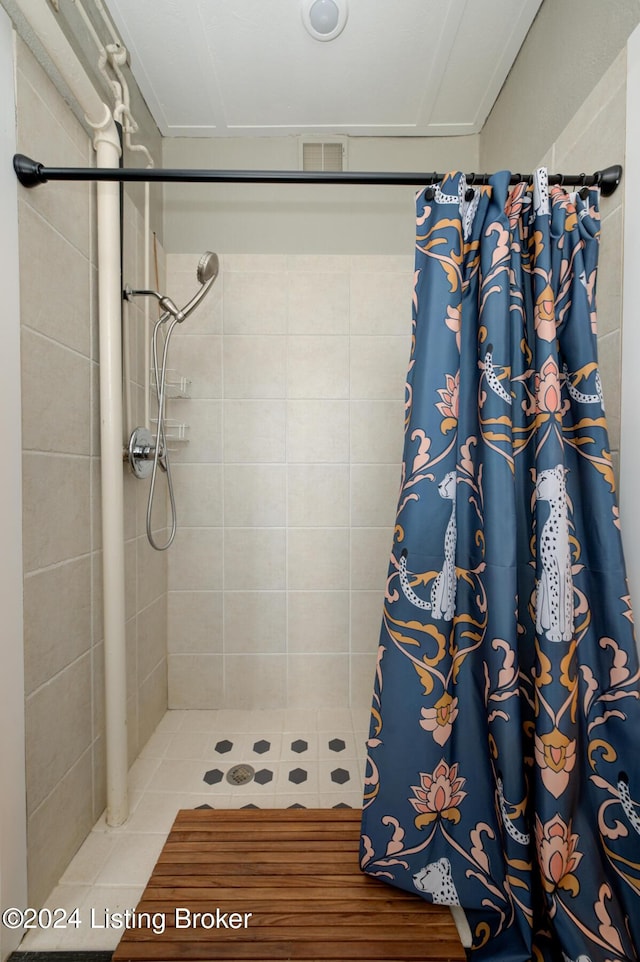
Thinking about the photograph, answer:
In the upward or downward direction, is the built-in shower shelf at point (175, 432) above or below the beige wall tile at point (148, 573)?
above

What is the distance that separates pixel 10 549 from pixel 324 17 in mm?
1709

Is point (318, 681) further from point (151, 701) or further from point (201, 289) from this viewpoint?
point (201, 289)

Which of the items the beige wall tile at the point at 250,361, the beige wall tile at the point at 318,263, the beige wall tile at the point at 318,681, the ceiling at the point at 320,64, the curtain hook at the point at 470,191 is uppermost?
the ceiling at the point at 320,64

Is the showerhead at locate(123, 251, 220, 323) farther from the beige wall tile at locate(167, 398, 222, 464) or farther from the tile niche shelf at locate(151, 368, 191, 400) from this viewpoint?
the beige wall tile at locate(167, 398, 222, 464)

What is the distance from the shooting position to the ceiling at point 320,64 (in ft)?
4.25

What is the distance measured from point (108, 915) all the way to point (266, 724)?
0.78 meters

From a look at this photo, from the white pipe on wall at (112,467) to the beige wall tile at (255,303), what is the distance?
615 mm

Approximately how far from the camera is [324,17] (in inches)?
51.0

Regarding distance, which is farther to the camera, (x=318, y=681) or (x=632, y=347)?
(x=318, y=681)

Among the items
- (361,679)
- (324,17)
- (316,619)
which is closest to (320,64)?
(324,17)

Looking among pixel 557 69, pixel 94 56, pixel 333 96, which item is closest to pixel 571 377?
pixel 557 69

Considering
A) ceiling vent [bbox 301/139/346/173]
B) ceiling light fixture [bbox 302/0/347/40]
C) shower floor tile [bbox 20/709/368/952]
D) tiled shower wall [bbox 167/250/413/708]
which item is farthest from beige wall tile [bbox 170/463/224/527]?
ceiling light fixture [bbox 302/0/347/40]

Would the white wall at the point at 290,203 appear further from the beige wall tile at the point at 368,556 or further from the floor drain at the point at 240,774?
the floor drain at the point at 240,774

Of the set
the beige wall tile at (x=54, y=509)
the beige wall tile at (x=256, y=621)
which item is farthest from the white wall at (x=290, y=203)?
the beige wall tile at (x=256, y=621)
